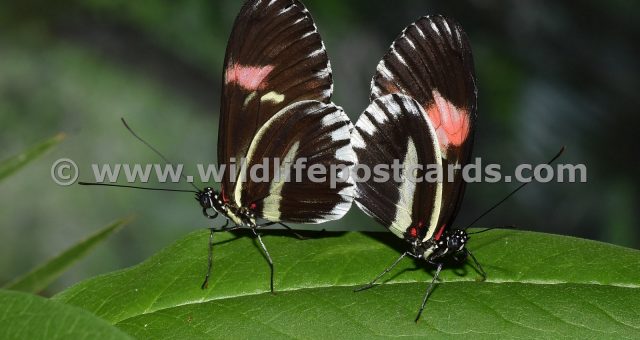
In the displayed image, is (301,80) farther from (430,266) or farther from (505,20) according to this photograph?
(505,20)

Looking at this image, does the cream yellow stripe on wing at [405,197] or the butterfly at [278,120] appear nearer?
the cream yellow stripe on wing at [405,197]

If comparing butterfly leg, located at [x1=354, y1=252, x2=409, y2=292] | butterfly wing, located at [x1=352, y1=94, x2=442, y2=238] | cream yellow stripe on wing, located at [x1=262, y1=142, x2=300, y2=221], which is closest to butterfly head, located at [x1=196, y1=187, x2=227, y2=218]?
cream yellow stripe on wing, located at [x1=262, y1=142, x2=300, y2=221]

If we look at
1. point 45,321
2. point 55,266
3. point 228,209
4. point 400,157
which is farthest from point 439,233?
point 45,321

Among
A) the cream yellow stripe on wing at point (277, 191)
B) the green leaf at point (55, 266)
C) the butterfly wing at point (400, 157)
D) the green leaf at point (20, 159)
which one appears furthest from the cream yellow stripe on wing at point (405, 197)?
the green leaf at point (20, 159)

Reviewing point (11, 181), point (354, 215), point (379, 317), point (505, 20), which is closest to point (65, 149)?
point (11, 181)

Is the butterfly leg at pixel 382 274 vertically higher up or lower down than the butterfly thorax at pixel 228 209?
lower down

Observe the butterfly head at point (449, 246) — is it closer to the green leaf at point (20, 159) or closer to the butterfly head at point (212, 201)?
the butterfly head at point (212, 201)

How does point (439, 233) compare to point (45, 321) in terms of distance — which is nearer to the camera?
point (45, 321)

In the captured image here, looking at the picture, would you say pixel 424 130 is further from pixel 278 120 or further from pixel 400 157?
pixel 278 120
